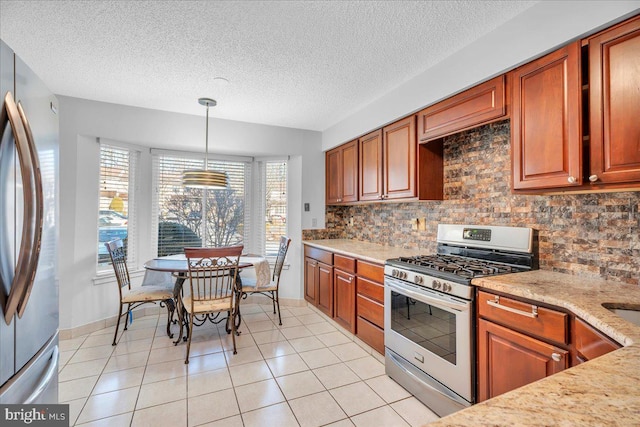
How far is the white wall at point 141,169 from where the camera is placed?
312 centimetres

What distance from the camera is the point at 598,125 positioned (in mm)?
1491

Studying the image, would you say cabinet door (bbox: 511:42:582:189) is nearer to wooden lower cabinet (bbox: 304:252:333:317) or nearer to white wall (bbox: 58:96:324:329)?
wooden lower cabinet (bbox: 304:252:333:317)

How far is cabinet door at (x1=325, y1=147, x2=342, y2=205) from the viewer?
13.1ft

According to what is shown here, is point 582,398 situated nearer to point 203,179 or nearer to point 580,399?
point 580,399

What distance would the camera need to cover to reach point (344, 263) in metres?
3.17

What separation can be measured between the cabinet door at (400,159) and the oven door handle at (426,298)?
0.88m

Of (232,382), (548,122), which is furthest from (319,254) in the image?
(548,122)

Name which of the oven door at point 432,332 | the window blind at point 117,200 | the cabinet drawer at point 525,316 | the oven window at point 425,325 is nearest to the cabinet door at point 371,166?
the oven door at point 432,332

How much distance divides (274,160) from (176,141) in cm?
129

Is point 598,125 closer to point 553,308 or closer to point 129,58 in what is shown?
point 553,308

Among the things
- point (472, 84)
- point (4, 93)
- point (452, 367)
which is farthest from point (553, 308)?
point (4, 93)

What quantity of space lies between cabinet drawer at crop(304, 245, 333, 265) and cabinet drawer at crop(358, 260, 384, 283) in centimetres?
62

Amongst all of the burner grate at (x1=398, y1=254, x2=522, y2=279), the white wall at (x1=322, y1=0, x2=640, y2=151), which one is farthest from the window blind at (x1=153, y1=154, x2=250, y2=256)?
the burner grate at (x1=398, y1=254, x2=522, y2=279)

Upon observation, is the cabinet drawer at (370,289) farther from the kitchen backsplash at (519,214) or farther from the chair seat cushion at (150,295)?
the chair seat cushion at (150,295)
